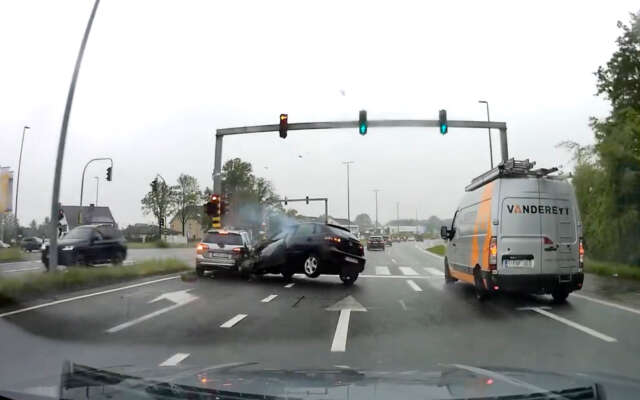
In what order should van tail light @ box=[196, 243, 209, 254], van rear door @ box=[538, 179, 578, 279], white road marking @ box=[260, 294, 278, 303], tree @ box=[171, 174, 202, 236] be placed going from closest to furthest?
van rear door @ box=[538, 179, 578, 279] < white road marking @ box=[260, 294, 278, 303] < van tail light @ box=[196, 243, 209, 254] < tree @ box=[171, 174, 202, 236]

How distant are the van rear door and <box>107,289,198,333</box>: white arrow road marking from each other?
6994mm

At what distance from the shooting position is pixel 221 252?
52.8 feet

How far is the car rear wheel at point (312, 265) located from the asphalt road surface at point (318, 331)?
259 centimetres

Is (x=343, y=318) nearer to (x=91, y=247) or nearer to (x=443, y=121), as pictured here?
(x=443, y=121)

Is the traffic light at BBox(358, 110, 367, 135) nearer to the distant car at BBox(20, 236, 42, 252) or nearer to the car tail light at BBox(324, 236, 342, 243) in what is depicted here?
Answer: the car tail light at BBox(324, 236, 342, 243)

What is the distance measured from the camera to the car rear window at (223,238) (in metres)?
16.3

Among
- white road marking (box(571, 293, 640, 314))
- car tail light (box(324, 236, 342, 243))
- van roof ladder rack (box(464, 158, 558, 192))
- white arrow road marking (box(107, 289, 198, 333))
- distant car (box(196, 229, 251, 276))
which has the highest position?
van roof ladder rack (box(464, 158, 558, 192))

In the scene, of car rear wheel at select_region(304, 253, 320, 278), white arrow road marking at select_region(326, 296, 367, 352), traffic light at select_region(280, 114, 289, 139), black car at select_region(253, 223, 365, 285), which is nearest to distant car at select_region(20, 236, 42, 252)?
traffic light at select_region(280, 114, 289, 139)

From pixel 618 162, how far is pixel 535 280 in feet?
34.6

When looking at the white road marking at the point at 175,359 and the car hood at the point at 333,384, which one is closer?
the car hood at the point at 333,384

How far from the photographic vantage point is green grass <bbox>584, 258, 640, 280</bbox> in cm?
1626

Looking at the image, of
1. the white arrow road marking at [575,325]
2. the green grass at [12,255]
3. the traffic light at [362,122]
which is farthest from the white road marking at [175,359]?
the green grass at [12,255]

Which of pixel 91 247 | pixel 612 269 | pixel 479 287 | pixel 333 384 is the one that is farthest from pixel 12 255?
pixel 612 269

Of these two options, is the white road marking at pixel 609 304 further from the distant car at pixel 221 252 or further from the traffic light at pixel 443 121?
the distant car at pixel 221 252
